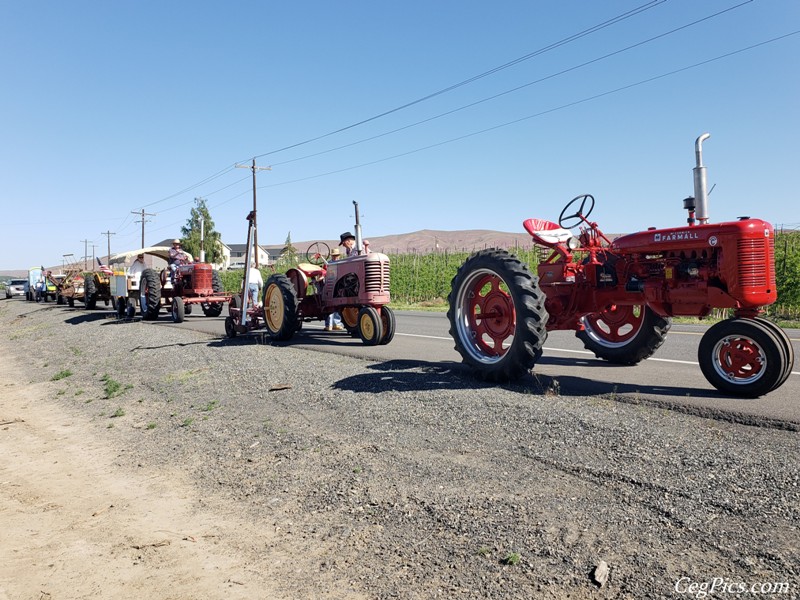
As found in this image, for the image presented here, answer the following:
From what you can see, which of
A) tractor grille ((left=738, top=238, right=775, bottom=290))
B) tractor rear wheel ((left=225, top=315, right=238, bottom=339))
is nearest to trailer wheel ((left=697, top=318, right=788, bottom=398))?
tractor grille ((left=738, top=238, right=775, bottom=290))

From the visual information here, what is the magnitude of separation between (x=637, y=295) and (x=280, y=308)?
21.2ft

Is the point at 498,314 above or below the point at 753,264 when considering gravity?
below

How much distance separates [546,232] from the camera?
7.36m

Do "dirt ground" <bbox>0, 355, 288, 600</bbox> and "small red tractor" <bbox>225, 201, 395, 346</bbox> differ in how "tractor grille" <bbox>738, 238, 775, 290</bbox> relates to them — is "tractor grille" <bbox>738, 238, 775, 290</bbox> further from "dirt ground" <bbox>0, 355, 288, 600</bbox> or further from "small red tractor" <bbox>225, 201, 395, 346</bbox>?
"small red tractor" <bbox>225, 201, 395, 346</bbox>

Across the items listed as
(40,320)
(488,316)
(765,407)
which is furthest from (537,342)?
(40,320)

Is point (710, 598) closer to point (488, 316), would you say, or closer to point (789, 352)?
point (789, 352)

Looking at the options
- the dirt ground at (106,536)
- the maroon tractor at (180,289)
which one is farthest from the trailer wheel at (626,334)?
the maroon tractor at (180,289)

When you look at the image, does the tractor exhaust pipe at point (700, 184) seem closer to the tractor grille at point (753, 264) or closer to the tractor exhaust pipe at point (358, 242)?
the tractor grille at point (753, 264)

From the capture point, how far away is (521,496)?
12.0ft

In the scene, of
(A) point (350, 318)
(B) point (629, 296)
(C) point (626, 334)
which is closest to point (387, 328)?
(A) point (350, 318)

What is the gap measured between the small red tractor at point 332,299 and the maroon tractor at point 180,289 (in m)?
5.63

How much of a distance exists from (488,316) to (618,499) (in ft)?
12.4

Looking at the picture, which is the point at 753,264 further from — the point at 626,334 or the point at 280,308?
the point at 280,308

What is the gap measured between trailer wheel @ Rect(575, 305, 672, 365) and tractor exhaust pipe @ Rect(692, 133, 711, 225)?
1.62 m
